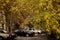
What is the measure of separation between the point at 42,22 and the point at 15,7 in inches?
333

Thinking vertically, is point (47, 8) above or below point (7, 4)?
below

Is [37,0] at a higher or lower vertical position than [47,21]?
higher

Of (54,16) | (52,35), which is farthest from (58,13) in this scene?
(52,35)

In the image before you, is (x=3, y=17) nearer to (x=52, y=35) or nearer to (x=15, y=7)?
(x=15, y=7)

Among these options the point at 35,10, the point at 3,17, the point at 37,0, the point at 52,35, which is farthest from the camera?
the point at 3,17

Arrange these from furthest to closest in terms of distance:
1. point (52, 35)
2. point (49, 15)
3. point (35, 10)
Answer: point (52, 35) < point (35, 10) < point (49, 15)

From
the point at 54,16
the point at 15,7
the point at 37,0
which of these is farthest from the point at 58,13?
the point at 15,7

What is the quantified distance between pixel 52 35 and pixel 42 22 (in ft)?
7.49

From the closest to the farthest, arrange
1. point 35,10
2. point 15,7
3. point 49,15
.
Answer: point 49,15
point 35,10
point 15,7

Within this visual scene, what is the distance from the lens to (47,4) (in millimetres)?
15844

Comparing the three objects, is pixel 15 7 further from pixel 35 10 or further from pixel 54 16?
pixel 54 16

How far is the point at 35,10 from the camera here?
17.6 meters

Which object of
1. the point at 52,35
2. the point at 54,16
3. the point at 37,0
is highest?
the point at 37,0

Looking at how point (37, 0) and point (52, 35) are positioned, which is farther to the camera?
point (52, 35)
